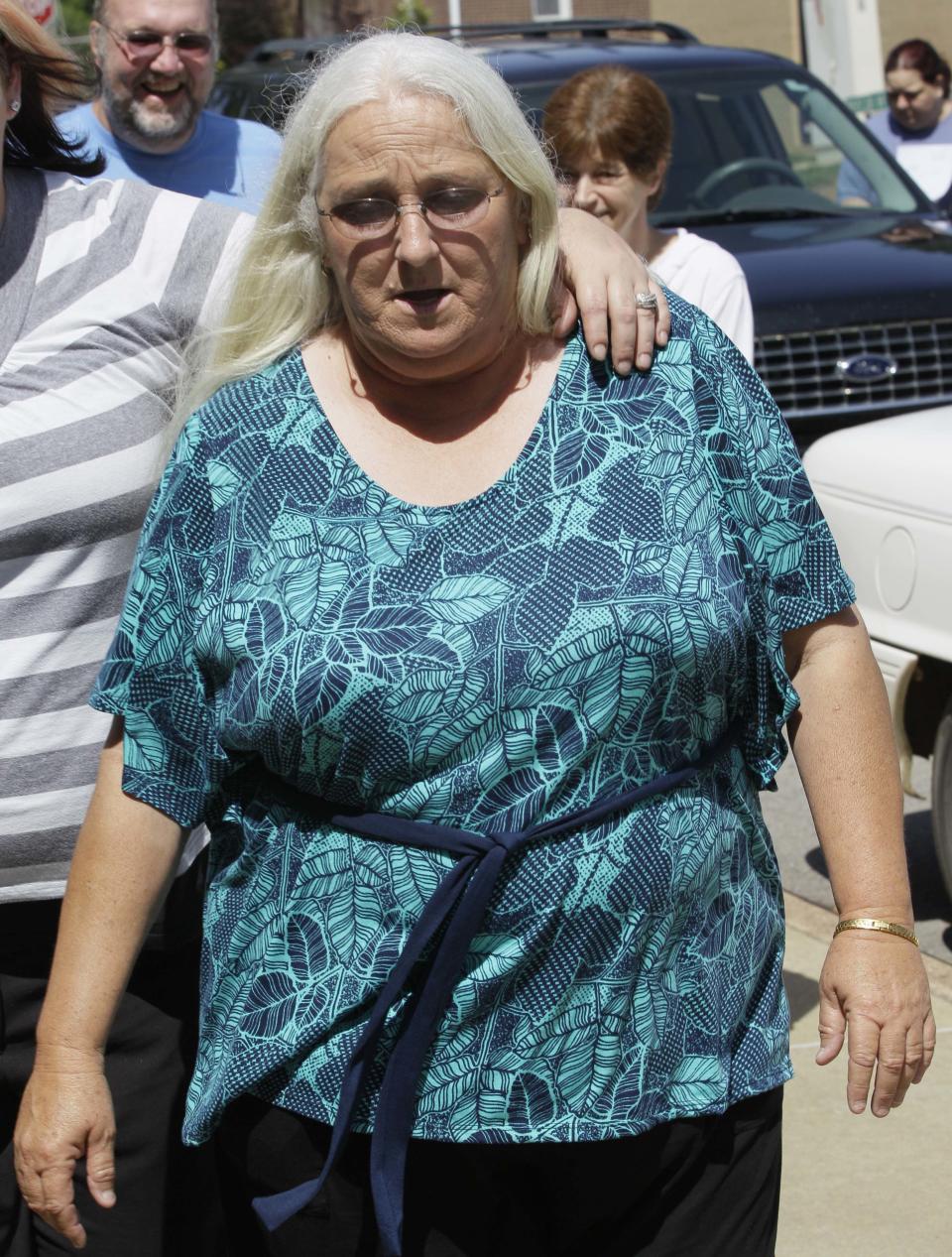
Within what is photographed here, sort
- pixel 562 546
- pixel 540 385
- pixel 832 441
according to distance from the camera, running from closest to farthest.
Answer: pixel 562 546 → pixel 540 385 → pixel 832 441

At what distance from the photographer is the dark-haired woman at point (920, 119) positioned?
10109mm

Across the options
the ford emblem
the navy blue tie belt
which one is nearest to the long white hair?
the navy blue tie belt

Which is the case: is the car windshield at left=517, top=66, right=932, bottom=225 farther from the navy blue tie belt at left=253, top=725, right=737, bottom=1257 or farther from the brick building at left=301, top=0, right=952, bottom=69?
the brick building at left=301, top=0, right=952, bottom=69

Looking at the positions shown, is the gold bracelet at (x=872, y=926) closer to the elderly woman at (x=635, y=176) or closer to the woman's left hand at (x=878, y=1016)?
the woman's left hand at (x=878, y=1016)

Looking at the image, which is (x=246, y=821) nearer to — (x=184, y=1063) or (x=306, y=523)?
(x=306, y=523)

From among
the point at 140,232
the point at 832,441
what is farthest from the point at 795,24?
the point at 140,232

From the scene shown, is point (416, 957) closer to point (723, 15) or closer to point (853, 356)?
point (853, 356)

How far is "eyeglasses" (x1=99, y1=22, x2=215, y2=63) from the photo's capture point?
513 centimetres

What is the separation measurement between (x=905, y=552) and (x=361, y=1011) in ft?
9.06

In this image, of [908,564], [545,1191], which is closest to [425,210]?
[545,1191]

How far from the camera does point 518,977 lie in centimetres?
208

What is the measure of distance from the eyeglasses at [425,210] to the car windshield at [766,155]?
626cm

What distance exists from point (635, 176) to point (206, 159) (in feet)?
3.79

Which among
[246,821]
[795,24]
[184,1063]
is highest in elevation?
[246,821]
